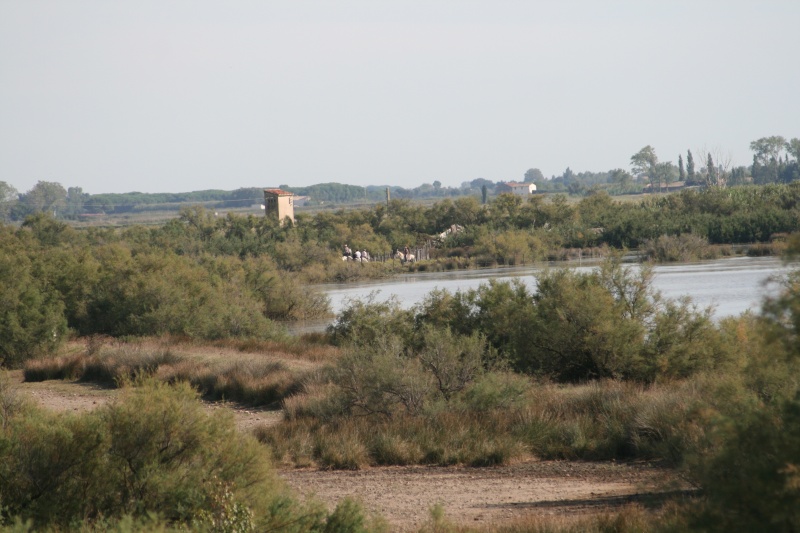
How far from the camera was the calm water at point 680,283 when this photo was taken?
35438mm

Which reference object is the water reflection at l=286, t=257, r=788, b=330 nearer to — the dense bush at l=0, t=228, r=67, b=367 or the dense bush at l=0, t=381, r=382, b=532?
the dense bush at l=0, t=228, r=67, b=367

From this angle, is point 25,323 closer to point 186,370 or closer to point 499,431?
point 186,370

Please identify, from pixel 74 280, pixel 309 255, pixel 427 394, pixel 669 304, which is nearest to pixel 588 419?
pixel 427 394

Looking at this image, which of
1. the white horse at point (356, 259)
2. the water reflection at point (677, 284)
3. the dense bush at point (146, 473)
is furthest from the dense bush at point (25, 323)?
the white horse at point (356, 259)

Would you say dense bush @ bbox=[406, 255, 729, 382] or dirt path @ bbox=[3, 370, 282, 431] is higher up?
dense bush @ bbox=[406, 255, 729, 382]

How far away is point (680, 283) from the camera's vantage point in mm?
44250

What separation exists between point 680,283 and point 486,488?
34.0m

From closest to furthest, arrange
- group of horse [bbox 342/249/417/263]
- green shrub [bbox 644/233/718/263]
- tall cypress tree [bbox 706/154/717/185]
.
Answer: green shrub [bbox 644/233/718/263] → group of horse [bbox 342/249/417/263] → tall cypress tree [bbox 706/154/717/185]

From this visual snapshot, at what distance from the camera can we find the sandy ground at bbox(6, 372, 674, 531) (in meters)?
10.9

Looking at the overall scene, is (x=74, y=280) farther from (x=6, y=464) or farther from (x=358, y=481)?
(x=6, y=464)

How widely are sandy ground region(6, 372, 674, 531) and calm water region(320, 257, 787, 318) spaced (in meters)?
9.74

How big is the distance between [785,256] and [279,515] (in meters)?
4.73

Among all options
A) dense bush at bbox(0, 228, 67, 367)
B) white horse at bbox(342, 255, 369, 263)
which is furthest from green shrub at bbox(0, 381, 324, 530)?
white horse at bbox(342, 255, 369, 263)

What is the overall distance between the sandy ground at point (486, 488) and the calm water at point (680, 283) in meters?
9.74
